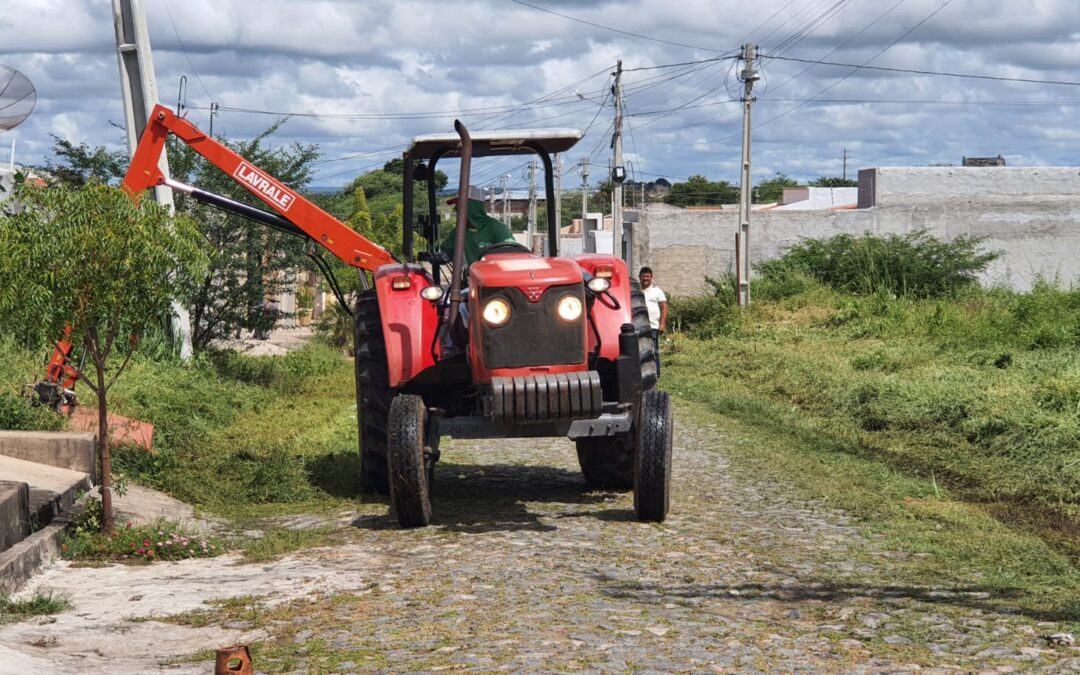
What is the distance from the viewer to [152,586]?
26.4 ft

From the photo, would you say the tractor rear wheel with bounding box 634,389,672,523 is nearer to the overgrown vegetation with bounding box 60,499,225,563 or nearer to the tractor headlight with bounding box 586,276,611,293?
the tractor headlight with bounding box 586,276,611,293

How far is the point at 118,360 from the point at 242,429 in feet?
8.22

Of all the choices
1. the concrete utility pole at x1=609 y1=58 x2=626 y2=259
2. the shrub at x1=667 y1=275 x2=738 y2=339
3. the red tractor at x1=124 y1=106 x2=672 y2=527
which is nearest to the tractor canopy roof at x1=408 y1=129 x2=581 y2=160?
the red tractor at x1=124 y1=106 x2=672 y2=527

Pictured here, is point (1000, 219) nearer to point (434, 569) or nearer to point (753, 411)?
point (753, 411)

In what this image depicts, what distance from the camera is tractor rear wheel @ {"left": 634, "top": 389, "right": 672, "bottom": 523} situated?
9281mm

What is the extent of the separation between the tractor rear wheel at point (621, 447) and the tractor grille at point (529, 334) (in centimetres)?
94

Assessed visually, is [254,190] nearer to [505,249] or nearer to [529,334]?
[505,249]

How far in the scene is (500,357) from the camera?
9172 millimetres

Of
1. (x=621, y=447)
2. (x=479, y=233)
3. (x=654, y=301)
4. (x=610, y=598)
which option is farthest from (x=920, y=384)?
(x=610, y=598)

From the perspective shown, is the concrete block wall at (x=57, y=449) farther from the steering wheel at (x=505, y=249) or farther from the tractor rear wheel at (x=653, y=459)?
the tractor rear wheel at (x=653, y=459)

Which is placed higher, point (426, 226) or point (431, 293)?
point (426, 226)

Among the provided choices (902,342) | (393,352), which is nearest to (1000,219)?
(902,342)

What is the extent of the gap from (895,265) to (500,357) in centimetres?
2287

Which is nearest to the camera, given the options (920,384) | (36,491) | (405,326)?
(36,491)
